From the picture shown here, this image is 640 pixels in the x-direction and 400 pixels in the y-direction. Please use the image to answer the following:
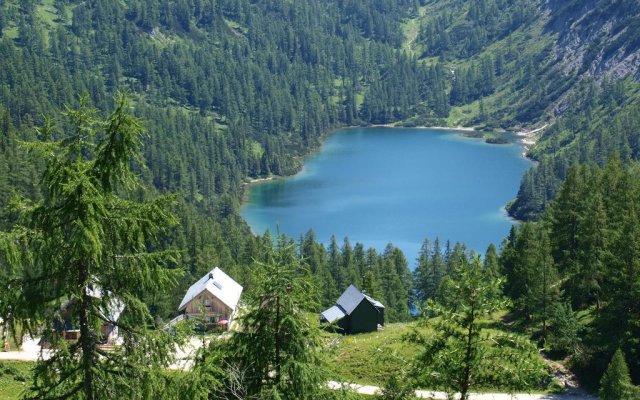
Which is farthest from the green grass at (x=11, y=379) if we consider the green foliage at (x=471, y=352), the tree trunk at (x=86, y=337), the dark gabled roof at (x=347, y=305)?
the green foliage at (x=471, y=352)

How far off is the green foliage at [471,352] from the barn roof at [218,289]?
56779 mm

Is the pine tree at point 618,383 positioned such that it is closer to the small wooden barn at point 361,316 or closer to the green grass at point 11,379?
the small wooden barn at point 361,316

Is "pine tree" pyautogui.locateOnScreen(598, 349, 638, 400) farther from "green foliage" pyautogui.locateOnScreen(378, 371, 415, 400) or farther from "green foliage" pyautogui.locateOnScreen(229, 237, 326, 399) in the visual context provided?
"green foliage" pyautogui.locateOnScreen(229, 237, 326, 399)

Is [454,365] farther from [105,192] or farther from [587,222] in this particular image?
[587,222]

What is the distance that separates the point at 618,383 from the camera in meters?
39.4

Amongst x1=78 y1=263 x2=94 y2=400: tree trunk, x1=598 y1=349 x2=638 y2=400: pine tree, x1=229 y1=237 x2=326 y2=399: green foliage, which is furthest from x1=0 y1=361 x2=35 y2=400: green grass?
x1=598 y1=349 x2=638 y2=400: pine tree

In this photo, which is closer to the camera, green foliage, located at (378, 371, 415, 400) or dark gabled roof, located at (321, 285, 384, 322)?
green foliage, located at (378, 371, 415, 400)

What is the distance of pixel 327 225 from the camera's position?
159m

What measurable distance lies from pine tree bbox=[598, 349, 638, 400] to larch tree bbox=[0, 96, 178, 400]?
32.6 m

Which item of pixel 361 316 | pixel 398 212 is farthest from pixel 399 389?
pixel 398 212

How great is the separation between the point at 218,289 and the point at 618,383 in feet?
145

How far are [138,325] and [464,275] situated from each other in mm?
7480

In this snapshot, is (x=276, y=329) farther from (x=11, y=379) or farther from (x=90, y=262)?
(x=11, y=379)

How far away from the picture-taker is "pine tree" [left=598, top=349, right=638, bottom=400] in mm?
38938
